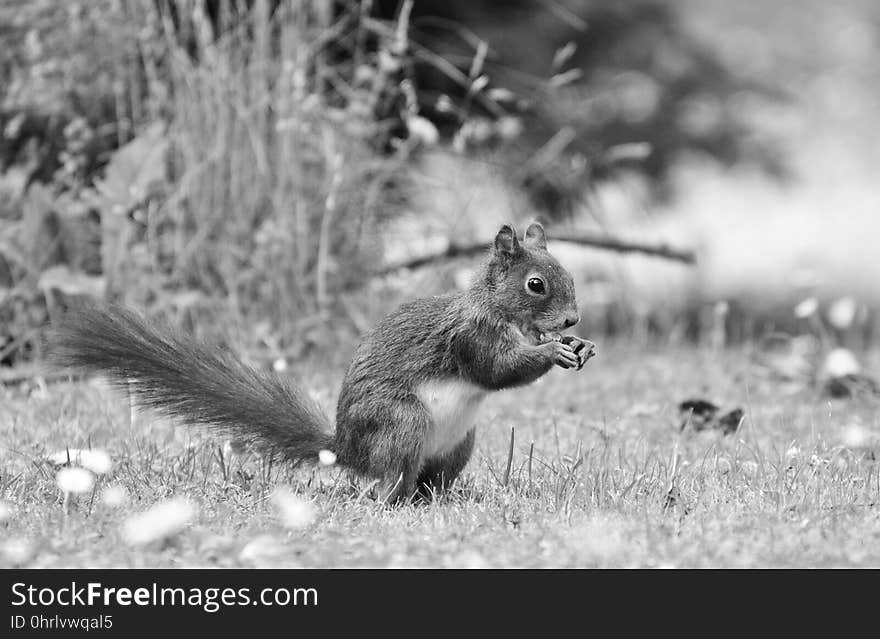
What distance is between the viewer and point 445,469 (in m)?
2.99

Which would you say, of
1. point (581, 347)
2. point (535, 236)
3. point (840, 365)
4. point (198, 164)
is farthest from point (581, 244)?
point (581, 347)

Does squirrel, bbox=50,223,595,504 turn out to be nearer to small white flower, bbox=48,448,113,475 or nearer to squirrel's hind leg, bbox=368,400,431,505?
squirrel's hind leg, bbox=368,400,431,505

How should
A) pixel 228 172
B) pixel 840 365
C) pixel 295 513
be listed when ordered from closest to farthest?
pixel 295 513 → pixel 840 365 → pixel 228 172

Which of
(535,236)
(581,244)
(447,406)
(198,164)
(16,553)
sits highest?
(198,164)

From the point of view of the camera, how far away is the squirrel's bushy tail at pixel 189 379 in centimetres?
287

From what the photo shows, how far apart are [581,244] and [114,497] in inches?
114

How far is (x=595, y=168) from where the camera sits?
6918mm

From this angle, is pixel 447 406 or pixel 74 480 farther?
pixel 447 406

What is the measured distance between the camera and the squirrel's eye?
289cm

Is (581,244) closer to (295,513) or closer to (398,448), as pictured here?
(398,448)

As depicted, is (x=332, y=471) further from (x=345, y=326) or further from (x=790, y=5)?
(x=790, y=5)

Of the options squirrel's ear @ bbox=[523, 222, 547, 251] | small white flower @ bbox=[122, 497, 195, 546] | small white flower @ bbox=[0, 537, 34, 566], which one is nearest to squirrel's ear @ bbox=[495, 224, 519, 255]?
squirrel's ear @ bbox=[523, 222, 547, 251]

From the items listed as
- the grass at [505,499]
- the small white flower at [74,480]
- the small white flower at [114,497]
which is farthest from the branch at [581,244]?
the small white flower at [74,480]

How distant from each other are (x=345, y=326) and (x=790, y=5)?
7.34 metres
